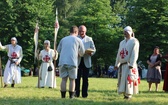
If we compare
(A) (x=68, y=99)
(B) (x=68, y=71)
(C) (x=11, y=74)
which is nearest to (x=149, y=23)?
(C) (x=11, y=74)

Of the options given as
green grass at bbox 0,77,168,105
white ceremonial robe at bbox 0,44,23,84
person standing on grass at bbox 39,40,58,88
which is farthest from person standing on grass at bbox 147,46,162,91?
white ceremonial robe at bbox 0,44,23,84

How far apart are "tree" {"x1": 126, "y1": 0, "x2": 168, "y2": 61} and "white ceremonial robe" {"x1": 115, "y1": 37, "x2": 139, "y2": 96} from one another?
34494mm

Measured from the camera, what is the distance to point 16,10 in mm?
45812

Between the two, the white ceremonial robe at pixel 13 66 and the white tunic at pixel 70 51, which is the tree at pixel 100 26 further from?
the white tunic at pixel 70 51

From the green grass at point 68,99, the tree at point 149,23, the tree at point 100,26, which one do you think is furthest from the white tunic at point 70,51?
the tree at point 100,26

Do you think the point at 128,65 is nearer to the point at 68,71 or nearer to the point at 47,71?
the point at 68,71

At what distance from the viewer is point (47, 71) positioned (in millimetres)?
15383

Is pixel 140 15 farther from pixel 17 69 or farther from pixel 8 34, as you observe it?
pixel 17 69

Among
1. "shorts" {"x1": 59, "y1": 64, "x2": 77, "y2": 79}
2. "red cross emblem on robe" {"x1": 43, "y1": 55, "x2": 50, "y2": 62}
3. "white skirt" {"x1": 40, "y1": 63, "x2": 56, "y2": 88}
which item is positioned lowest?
"white skirt" {"x1": 40, "y1": 63, "x2": 56, "y2": 88}

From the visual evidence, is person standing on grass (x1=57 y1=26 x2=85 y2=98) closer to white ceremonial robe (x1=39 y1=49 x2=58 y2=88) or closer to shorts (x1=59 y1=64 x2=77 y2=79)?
shorts (x1=59 y1=64 x2=77 y2=79)

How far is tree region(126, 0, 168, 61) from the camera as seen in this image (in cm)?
4472

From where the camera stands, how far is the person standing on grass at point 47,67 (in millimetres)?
15096

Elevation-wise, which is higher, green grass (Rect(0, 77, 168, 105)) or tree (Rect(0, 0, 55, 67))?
tree (Rect(0, 0, 55, 67))

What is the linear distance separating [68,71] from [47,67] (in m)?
6.26
